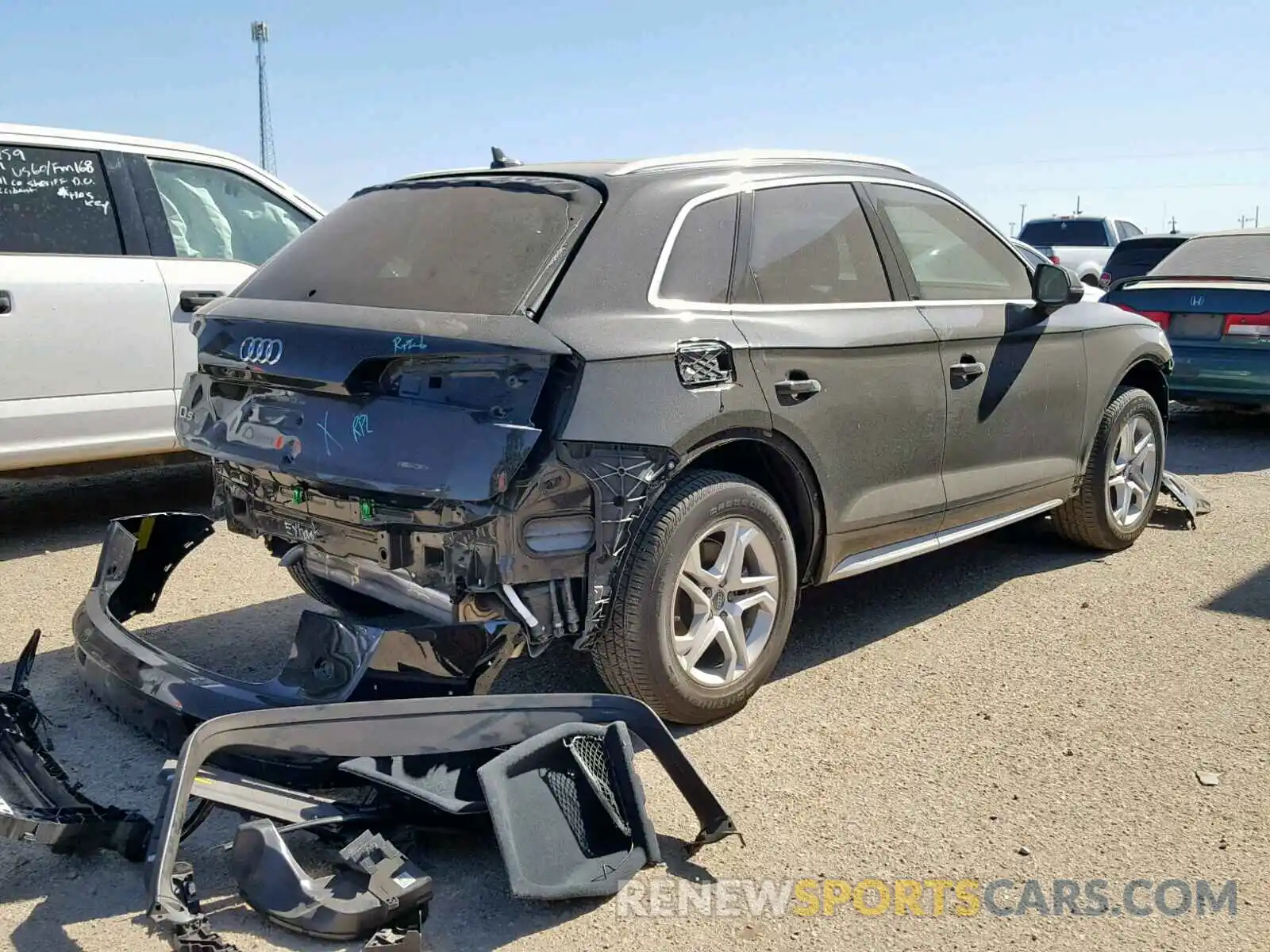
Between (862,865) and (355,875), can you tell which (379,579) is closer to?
(355,875)

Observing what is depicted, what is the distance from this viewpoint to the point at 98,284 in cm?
576

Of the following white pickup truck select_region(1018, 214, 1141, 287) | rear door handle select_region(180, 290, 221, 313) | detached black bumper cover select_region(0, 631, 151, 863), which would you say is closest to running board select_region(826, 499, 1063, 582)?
detached black bumper cover select_region(0, 631, 151, 863)

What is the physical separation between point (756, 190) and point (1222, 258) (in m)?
6.65

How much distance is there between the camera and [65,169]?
230 inches

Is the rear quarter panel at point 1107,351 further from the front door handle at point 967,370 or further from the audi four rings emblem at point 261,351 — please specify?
the audi four rings emblem at point 261,351

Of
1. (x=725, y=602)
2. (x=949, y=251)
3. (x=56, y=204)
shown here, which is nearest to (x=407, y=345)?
(x=725, y=602)

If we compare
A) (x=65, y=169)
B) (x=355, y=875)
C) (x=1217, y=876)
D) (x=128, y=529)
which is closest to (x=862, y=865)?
(x=1217, y=876)

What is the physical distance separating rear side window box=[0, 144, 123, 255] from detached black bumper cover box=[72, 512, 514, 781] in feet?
8.82

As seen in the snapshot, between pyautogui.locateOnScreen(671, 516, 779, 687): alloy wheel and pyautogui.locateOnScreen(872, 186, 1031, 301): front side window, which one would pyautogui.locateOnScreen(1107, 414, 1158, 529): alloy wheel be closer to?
pyautogui.locateOnScreen(872, 186, 1031, 301): front side window

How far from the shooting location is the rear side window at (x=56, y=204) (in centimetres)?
563

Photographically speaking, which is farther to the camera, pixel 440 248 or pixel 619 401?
pixel 440 248

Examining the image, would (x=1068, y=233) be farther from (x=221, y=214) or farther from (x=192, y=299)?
(x=192, y=299)

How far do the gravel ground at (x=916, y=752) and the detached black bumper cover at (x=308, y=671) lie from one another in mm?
217

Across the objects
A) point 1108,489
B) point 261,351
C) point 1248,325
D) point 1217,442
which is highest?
point 261,351
